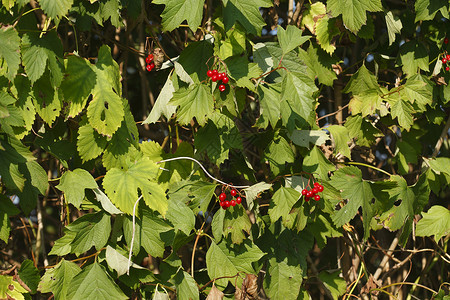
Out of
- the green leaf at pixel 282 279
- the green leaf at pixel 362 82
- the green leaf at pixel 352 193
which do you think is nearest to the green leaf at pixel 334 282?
the green leaf at pixel 282 279

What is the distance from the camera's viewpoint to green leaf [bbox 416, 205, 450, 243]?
230cm

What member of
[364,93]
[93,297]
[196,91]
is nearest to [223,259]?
[93,297]

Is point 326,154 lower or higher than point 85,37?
lower

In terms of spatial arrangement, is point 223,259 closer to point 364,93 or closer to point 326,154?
point 326,154

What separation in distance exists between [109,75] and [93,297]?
0.79 meters

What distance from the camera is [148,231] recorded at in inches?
Answer: 73.7

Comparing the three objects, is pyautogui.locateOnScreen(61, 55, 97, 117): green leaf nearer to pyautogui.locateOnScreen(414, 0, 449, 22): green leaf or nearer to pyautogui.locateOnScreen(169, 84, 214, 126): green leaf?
pyautogui.locateOnScreen(169, 84, 214, 126): green leaf

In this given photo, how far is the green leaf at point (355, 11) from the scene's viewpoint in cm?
210

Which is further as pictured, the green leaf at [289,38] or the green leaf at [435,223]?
the green leaf at [435,223]

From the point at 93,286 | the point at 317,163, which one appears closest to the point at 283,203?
the point at 317,163

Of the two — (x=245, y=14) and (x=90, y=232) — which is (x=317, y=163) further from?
(x=90, y=232)

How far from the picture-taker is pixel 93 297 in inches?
72.0

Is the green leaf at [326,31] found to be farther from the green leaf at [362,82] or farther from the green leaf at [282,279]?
the green leaf at [282,279]

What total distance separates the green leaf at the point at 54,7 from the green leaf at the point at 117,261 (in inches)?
32.8
